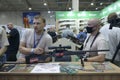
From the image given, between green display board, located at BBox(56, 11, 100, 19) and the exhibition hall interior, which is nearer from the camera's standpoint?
the exhibition hall interior

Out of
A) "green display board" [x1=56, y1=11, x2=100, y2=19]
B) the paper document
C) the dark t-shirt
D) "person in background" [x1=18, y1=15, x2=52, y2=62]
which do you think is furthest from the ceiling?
the paper document

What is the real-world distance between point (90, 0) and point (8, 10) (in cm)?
992

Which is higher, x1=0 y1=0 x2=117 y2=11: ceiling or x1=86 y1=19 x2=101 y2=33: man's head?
x1=0 y1=0 x2=117 y2=11: ceiling

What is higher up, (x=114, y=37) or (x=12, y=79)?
(x=114, y=37)

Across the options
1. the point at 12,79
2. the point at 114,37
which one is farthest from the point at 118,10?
the point at 12,79

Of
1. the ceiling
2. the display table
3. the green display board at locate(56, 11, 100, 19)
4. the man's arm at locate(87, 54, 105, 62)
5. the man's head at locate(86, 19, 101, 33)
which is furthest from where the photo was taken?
the ceiling

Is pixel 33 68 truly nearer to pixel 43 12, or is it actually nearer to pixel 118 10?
pixel 118 10

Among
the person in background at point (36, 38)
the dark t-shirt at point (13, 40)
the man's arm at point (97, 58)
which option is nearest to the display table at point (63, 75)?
the man's arm at point (97, 58)

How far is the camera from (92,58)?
3240 millimetres

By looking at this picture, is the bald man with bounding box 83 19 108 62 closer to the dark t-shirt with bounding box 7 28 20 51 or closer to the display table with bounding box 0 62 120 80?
the display table with bounding box 0 62 120 80

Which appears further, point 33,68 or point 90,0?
point 90,0

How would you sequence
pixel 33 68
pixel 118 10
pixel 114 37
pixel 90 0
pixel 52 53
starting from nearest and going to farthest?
pixel 33 68 < pixel 52 53 < pixel 114 37 < pixel 118 10 < pixel 90 0

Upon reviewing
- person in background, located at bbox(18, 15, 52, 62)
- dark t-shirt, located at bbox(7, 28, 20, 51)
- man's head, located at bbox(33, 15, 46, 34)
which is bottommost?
dark t-shirt, located at bbox(7, 28, 20, 51)

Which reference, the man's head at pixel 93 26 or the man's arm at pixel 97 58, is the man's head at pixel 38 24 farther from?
the man's arm at pixel 97 58
